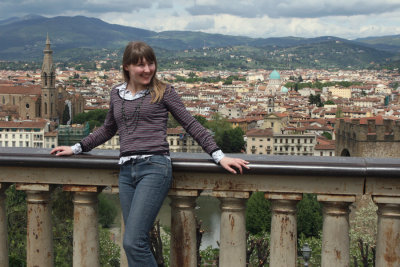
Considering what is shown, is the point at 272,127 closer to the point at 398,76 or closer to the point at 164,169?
the point at 164,169

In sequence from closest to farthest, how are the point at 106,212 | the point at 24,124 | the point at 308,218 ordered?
the point at 308,218 → the point at 106,212 → the point at 24,124

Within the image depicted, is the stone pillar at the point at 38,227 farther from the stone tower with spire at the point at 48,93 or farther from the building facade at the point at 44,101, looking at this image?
the stone tower with spire at the point at 48,93

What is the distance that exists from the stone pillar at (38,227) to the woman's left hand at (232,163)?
669 mm

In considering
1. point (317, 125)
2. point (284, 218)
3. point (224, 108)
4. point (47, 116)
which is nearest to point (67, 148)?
point (284, 218)

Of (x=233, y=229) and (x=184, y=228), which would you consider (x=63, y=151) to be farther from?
(x=233, y=229)

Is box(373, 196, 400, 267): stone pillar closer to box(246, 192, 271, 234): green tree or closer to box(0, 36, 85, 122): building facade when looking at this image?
box(246, 192, 271, 234): green tree

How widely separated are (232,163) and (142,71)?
1.55 feet

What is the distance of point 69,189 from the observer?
2240 millimetres

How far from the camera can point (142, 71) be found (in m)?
2.19

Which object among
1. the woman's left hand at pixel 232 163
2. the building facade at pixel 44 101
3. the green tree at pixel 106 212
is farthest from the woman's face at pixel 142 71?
the building facade at pixel 44 101

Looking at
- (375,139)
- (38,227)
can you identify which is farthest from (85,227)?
(375,139)

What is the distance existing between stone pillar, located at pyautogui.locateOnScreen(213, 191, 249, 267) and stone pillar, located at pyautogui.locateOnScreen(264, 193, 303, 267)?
11 centimetres

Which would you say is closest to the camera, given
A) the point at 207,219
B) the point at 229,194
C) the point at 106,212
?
the point at 229,194

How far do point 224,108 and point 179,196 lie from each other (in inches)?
2512
